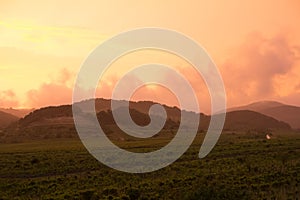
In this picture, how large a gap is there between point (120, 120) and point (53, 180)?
14667cm

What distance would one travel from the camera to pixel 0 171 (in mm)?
48969

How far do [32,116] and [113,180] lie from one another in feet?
549

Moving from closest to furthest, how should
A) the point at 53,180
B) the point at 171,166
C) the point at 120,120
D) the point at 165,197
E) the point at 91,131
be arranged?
1. the point at 165,197
2. the point at 53,180
3. the point at 171,166
4. the point at 91,131
5. the point at 120,120

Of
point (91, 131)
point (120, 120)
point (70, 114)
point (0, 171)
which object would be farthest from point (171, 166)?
point (70, 114)

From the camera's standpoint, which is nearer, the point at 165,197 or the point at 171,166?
the point at 165,197

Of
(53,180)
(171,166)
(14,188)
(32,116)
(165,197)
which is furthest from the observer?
(32,116)

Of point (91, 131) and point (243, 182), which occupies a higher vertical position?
point (91, 131)

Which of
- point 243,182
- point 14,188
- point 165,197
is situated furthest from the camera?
point 14,188

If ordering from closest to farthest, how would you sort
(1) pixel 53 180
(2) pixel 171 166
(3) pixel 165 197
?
(3) pixel 165 197 < (1) pixel 53 180 < (2) pixel 171 166

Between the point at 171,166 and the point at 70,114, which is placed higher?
the point at 70,114

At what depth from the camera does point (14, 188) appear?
1457 inches

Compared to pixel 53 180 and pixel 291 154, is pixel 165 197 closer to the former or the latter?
pixel 53 180

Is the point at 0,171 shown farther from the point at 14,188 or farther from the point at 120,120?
the point at 120,120

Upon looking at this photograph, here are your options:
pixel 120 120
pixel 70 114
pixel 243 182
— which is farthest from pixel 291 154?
pixel 70 114
